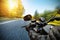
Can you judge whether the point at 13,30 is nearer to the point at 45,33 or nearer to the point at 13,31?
the point at 13,31

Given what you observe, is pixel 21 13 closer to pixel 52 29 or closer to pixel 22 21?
pixel 22 21

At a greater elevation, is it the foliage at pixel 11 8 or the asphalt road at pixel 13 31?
the foliage at pixel 11 8

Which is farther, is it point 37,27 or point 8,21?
point 8,21

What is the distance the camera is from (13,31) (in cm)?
254

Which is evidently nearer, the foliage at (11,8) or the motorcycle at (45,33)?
the motorcycle at (45,33)

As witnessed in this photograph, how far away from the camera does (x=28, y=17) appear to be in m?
2.52

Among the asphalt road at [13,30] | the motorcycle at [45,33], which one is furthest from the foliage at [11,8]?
the motorcycle at [45,33]

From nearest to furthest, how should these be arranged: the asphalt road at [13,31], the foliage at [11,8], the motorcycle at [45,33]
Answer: the motorcycle at [45,33] < the asphalt road at [13,31] < the foliage at [11,8]

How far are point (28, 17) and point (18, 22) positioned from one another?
20 centimetres

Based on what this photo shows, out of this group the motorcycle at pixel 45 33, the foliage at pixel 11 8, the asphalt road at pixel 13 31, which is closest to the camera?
the motorcycle at pixel 45 33

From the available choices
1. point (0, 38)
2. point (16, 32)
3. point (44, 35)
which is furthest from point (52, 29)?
point (0, 38)

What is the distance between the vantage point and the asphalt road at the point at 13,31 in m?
2.47

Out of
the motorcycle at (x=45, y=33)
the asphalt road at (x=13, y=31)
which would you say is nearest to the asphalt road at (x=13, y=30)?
the asphalt road at (x=13, y=31)

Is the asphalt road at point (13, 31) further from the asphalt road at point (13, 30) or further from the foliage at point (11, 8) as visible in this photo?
the foliage at point (11, 8)
